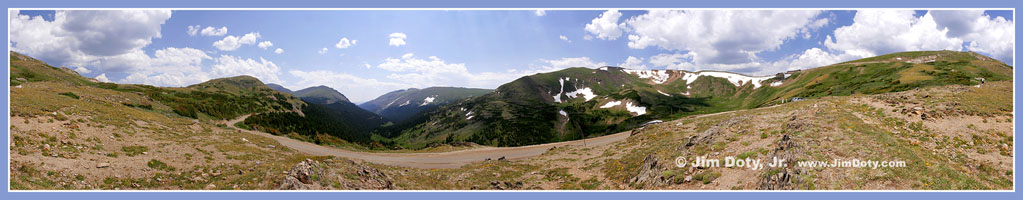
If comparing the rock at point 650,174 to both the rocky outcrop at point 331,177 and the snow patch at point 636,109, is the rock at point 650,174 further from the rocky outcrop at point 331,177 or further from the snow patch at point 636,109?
the snow patch at point 636,109

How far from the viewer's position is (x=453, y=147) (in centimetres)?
5672

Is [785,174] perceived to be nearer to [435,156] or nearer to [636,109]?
[435,156]

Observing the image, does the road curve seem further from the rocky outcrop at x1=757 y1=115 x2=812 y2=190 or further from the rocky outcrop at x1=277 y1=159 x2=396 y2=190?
the rocky outcrop at x1=757 y1=115 x2=812 y2=190

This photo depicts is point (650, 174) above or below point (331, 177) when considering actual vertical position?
below

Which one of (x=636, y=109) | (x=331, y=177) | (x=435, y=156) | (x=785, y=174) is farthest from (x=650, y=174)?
(x=636, y=109)

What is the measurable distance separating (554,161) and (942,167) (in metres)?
27.5

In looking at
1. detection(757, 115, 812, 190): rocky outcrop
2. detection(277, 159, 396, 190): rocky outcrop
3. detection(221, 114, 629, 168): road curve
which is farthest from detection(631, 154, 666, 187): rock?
detection(221, 114, 629, 168): road curve

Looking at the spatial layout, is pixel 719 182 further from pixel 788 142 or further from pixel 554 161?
pixel 554 161

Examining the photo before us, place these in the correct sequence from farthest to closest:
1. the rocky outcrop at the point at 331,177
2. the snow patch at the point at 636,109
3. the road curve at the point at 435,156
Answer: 1. the snow patch at the point at 636,109
2. the road curve at the point at 435,156
3. the rocky outcrop at the point at 331,177

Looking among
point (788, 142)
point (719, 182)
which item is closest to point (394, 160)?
point (719, 182)

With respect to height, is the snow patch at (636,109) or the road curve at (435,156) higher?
the snow patch at (636,109)

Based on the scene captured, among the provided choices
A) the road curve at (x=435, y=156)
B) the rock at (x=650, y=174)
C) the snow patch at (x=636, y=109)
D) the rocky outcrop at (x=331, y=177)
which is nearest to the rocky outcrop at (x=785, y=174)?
the rock at (x=650, y=174)

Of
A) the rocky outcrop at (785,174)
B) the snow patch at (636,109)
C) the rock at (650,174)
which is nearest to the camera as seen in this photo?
the rocky outcrop at (785,174)

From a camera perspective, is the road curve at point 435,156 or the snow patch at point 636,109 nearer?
the road curve at point 435,156
